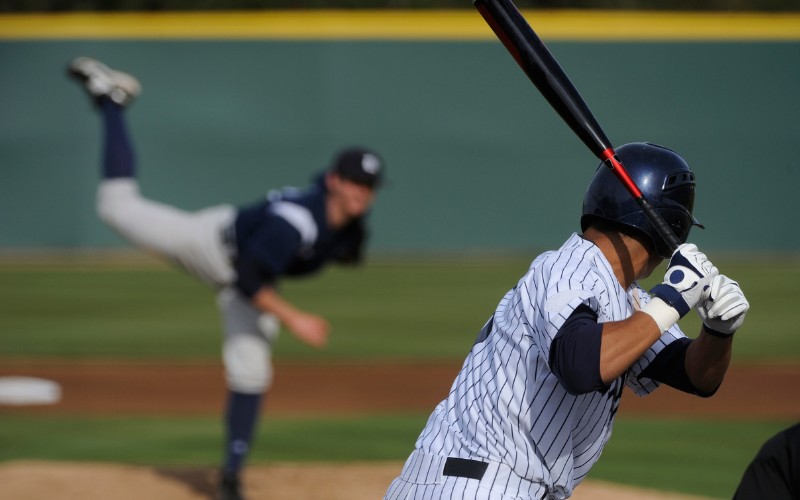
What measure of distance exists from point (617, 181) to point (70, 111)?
1423cm

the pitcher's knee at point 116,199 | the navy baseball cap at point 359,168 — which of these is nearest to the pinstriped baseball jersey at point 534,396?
the navy baseball cap at point 359,168

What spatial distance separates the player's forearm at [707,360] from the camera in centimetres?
301

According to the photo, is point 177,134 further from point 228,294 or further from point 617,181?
point 617,181

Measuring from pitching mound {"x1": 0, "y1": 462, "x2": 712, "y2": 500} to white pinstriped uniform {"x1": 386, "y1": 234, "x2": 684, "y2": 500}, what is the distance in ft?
9.47

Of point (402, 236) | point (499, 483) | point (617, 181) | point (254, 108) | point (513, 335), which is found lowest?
point (402, 236)

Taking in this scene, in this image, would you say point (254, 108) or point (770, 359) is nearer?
point (770, 359)

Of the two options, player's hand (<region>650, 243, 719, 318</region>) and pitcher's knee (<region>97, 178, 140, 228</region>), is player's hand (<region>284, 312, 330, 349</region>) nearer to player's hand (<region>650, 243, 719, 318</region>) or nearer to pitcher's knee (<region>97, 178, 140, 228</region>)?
pitcher's knee (<region>97, 178, 140, 228</region>)

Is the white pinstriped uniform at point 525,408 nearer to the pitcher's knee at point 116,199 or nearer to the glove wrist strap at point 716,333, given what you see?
the glove wrist strap at point 716,333

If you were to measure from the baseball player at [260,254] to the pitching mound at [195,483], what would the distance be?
0.31 m

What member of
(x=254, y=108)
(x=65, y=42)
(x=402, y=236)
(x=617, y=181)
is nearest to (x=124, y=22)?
(x=65, y=42)

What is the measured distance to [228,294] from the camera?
6062 mm

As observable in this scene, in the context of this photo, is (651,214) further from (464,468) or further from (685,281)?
(464,468)

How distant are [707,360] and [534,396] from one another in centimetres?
53

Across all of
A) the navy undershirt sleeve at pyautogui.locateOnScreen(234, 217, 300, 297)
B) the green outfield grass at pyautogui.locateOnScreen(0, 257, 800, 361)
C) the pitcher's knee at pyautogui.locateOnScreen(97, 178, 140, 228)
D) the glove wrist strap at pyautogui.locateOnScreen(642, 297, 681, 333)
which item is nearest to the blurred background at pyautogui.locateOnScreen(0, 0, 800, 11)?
the green outfield grass at pyautogui.locateOnScreen(0, 257, 800, 361)
